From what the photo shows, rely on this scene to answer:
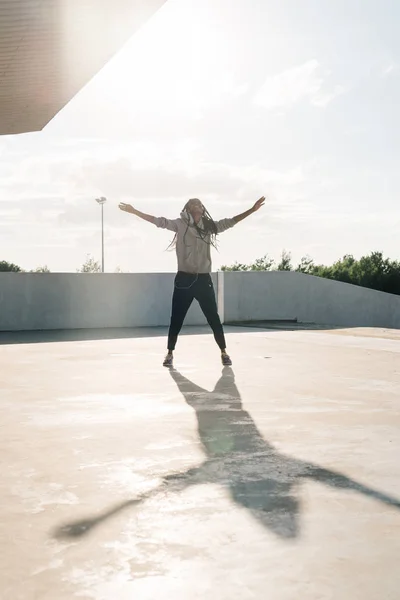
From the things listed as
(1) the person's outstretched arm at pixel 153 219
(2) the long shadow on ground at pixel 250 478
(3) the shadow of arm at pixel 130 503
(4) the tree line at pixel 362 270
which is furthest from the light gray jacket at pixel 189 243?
(4) the tree line at pixel 362 270

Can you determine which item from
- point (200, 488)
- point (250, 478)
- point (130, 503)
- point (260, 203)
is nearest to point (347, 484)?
point (250, 478)

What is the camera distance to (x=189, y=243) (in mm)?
9039

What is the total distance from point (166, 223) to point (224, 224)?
2.21 ft

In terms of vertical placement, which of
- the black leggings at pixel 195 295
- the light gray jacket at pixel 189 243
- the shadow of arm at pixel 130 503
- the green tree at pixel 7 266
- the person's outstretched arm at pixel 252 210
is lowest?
the shadow of arm at pixel 130 503

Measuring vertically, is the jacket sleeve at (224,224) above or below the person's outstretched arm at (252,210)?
below

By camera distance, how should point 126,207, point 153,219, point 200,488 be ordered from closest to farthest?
point 200,488 < point 126,207 < point 153,219

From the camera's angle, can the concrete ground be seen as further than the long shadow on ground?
No

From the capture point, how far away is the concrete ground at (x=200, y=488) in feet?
8.44

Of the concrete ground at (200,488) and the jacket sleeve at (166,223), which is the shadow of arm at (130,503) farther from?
the jacket sleeve at (166,223)

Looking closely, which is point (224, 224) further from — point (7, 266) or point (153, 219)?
point (7, 266)

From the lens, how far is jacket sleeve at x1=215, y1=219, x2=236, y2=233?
9133 millimetres

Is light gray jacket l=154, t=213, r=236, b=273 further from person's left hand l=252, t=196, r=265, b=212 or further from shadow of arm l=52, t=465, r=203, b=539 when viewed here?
shadow of arm l=52, t=465, r=203, b=539

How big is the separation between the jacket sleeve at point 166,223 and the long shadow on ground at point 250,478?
154 inches

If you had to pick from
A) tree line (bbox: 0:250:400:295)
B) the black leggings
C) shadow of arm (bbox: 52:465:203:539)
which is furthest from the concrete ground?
tree line (bbox: 0:250:400:295)
